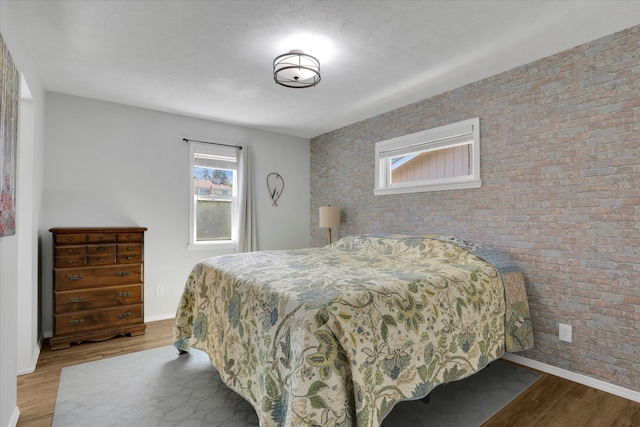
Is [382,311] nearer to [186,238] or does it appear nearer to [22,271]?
[22,271]

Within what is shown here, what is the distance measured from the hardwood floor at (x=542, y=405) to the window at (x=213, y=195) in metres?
1.94

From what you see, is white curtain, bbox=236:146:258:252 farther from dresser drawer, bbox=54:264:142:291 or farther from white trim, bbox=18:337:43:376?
white trim, bbox=18:337:43:376

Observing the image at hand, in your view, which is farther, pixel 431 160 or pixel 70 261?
pixel 431 160

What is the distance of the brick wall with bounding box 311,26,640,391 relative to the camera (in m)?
2.16

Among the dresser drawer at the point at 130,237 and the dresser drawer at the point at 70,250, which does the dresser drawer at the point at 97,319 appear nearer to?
the dresser drawer at the point at 70,250

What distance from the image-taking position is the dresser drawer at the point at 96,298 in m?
2.95

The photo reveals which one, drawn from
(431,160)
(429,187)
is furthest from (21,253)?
(431,160)

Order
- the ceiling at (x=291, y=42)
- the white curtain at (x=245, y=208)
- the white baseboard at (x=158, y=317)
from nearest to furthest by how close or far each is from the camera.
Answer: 1. the ceiling at (x=291, y=42)
2. the white baseboard at (x=158, y=317)
3. the white curtain at (x=245, y=208)

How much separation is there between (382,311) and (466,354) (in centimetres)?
80

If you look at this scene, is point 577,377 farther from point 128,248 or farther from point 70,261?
point 70,261

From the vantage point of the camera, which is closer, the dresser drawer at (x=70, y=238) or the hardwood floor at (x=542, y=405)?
the hardwood floor at (x=542, y=405)

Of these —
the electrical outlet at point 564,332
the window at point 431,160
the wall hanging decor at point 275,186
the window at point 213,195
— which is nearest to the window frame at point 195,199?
the window at point 213,195

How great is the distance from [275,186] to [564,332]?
12.3 ft

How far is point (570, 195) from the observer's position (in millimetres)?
2396
